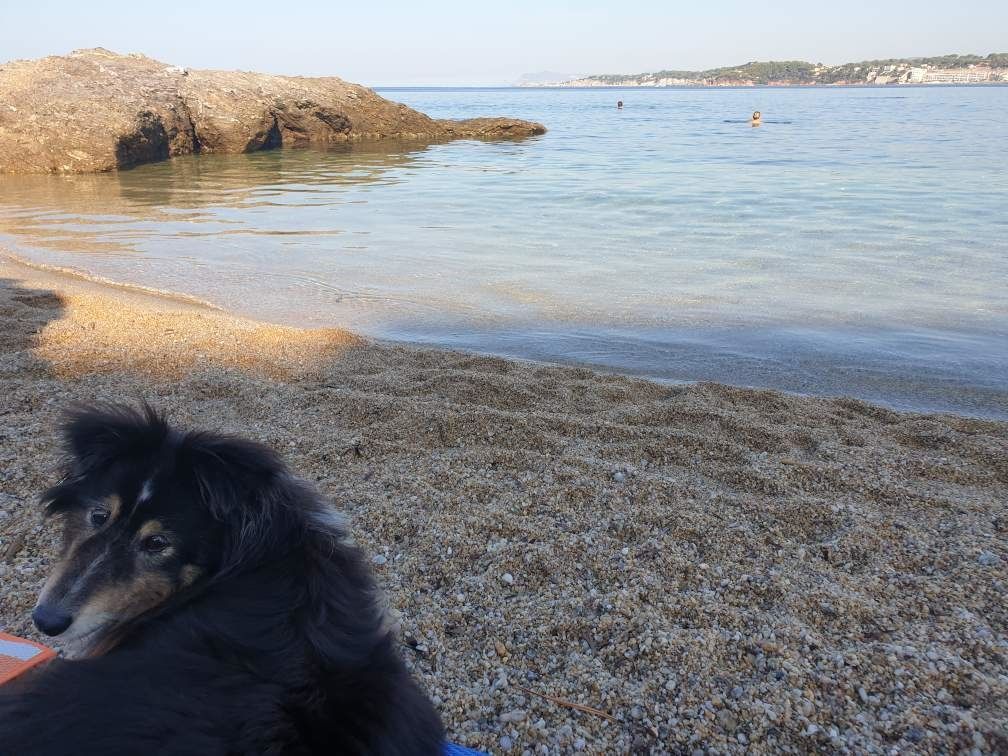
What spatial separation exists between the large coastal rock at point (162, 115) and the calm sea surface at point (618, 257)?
157cm

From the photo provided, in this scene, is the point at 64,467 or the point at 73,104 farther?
the point at 73,104

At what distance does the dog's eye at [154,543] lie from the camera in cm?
219

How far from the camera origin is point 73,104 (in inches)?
876

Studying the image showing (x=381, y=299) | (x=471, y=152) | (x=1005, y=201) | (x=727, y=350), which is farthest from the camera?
(x=471, y=152)

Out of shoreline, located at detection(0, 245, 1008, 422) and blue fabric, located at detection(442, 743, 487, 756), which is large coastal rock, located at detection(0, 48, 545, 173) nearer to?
shoreline, located at detection(0, 245, 1008, 422)

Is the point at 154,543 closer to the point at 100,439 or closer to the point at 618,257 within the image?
the point at 100,439

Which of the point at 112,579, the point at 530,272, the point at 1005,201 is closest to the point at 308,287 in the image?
the point at 530,272

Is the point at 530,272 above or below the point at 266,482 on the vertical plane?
below

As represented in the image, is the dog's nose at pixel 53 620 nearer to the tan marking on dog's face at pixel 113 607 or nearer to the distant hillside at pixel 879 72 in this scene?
the tan marking on dog's face at pixel 113 607

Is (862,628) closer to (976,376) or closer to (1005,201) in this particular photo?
(976,376)

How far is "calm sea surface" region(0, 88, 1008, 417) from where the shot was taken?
7266 millimetres

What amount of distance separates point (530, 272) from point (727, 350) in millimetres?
3586

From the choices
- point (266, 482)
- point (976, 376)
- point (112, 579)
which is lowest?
point (976, 376)

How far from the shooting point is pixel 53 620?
209cm
